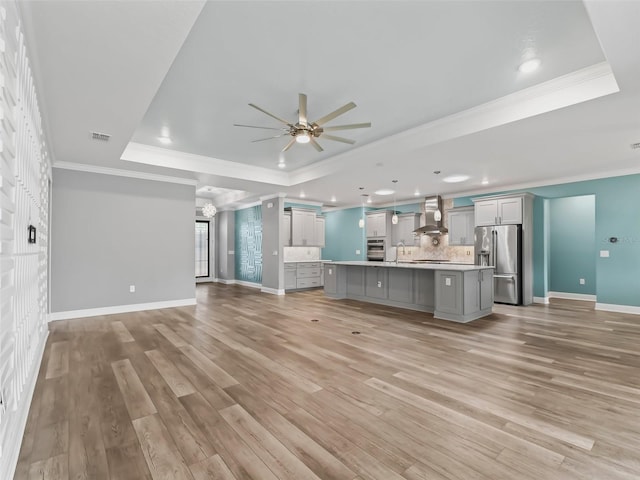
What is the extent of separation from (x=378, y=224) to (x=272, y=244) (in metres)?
3.58

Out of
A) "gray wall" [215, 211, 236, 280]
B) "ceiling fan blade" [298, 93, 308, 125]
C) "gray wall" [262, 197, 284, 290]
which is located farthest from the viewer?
"gray wall" [215, 211, 236, 280]

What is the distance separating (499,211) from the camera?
7.33 metres

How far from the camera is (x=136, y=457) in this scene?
1872 mm

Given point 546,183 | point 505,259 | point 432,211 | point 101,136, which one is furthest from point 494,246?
point 101,136

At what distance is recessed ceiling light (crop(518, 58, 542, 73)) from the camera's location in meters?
3.00

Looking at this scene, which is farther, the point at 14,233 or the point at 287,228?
the point at 287,228

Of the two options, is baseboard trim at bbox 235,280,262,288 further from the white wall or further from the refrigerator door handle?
the white wall

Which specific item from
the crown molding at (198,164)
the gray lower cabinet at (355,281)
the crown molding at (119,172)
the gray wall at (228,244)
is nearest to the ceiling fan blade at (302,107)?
the crown molding at (198,164)

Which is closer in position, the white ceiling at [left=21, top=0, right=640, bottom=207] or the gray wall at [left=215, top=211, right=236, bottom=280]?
the white ceiling at [left=21, top=0, right=640, bottom=207]

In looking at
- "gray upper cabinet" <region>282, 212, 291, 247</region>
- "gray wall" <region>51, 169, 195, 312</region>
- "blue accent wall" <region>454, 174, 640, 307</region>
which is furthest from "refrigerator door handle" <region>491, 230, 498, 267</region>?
"gray wall" <region>51, 169, 195, 312</region>

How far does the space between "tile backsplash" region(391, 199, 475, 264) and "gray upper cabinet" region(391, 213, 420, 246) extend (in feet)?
0.85

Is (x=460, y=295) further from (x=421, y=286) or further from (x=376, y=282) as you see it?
(x=376, y=282)

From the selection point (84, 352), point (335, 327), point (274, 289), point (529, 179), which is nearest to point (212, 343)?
point (84, 352)

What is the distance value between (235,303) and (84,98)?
4873mm
